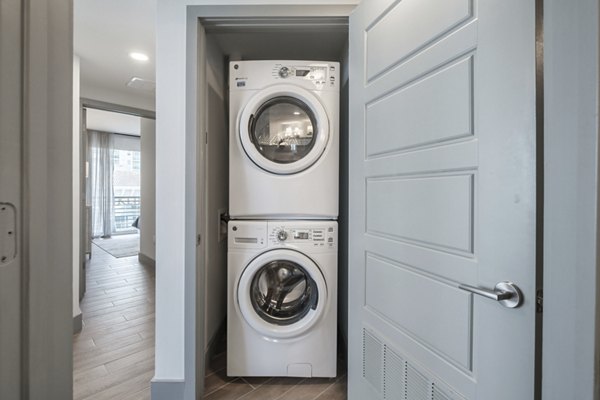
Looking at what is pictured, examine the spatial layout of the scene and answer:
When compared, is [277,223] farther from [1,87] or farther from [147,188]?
[147,188]

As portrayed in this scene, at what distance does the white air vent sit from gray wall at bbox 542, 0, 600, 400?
289cm

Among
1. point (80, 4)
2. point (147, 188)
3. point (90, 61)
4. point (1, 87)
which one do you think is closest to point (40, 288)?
point (1, 87)

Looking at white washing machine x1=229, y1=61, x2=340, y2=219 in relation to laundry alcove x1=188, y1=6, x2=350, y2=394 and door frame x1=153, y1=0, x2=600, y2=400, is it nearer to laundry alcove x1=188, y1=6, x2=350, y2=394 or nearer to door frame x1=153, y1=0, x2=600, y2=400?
laundry alcove x1=188, y1=6, x2=350, y2=394

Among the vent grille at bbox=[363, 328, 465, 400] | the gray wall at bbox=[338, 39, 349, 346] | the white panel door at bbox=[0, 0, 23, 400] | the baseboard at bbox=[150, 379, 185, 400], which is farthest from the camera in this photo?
the gray wall at bbox=[338, 39, 349, 346]

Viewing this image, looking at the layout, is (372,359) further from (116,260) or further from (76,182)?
(116,260)

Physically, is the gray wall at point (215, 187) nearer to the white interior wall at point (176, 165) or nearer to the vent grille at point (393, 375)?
the white interior wall at point (176, 165)

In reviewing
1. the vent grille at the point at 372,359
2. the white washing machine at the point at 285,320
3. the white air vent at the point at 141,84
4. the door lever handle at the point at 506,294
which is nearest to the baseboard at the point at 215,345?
the white washing machine at the point at 285,320

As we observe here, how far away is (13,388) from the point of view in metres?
0.36

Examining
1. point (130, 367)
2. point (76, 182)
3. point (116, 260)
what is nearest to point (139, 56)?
point (76, 182)

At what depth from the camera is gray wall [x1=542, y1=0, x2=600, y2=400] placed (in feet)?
1.56

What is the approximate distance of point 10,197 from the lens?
0.36m

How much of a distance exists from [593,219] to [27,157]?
3.24 feet

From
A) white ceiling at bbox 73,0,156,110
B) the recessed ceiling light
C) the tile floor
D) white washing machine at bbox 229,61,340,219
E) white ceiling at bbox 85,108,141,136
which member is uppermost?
white ceiling at bbox 85,108,141,136

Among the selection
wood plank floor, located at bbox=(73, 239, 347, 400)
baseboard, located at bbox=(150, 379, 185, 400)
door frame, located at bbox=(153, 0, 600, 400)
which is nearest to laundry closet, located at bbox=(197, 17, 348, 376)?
wood plank floor, located at bbox=(73, 239, 347, 400)
